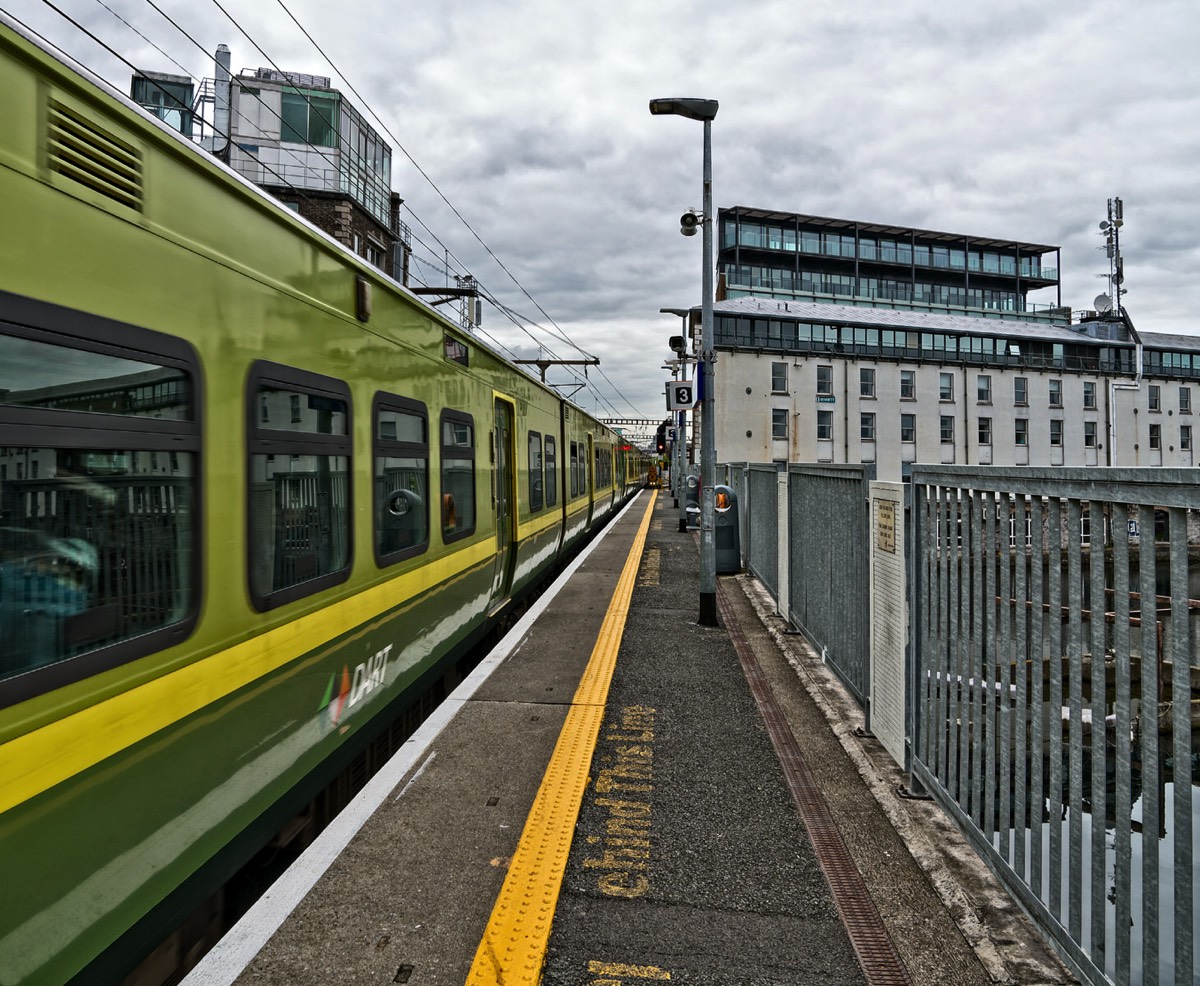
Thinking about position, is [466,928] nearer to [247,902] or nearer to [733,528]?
[247,902]

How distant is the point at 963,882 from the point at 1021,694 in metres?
0.92

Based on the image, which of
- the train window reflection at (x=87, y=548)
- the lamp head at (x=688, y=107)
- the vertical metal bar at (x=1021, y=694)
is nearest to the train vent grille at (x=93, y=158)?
the train window reflection at (x=87, y=548)

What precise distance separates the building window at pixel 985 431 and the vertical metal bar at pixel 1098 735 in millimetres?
50011

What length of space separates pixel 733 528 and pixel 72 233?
11.1 metres

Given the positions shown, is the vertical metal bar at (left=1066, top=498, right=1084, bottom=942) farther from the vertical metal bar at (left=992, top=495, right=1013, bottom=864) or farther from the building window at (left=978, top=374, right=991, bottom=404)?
the building window at (left=978, top=374, right=991, bottom=404)

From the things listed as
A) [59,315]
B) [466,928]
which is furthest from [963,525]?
[59,315]

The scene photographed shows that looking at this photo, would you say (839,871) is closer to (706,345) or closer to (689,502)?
(706,345)

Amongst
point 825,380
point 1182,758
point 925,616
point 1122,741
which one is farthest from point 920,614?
point 825,380

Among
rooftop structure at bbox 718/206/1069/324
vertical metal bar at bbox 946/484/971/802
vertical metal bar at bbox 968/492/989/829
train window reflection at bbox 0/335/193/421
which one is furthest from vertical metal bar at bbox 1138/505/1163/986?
rooftop structure at bbox 718/206/1069/324

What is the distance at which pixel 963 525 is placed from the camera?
3.45 metres

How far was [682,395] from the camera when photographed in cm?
1158

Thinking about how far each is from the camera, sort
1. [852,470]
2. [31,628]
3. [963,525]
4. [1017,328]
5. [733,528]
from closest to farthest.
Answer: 1. [31,628]
2. [963,525]
3. [852,470]
4. [733,528]
5. [1017,328]

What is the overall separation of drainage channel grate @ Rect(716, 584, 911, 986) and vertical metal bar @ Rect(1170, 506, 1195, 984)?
36.2 inches

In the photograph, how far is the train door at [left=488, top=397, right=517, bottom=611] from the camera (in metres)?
7.92
